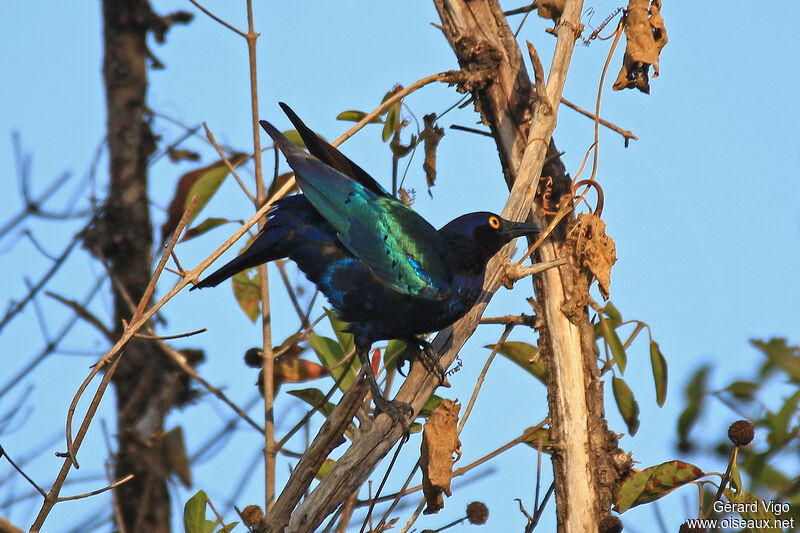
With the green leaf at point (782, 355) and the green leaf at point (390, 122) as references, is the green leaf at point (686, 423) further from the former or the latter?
the green leaf at point (390, 122)

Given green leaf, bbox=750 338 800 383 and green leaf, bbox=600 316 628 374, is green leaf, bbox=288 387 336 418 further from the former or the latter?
green leaf, bbox=750 338 800 383

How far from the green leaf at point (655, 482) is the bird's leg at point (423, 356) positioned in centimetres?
85

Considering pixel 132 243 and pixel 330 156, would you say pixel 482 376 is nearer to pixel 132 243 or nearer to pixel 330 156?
pixel 330 156

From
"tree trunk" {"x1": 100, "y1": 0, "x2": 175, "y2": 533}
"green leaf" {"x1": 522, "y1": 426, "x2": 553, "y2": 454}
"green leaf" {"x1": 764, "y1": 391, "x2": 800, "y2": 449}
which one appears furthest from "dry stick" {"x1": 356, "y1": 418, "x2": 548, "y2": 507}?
"tree trunk" {"x1": 100, "y1": 0, "x2": 175, "y2": 533}

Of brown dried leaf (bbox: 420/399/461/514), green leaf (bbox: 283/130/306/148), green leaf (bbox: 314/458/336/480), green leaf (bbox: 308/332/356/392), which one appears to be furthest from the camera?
green leaf (bbox: 283/130/306/148)

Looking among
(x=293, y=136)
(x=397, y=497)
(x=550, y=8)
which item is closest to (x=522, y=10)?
(x=550, y=8)

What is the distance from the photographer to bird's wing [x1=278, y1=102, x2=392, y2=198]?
4023 millimetres

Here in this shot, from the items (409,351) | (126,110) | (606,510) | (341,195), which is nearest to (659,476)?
(606,510)

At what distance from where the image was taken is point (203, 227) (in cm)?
451

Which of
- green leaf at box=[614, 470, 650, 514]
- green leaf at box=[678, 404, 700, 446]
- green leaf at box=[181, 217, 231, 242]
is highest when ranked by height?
green leaf at box=[181, 217, 231, 242]

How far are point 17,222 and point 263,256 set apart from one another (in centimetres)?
161

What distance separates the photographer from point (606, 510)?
12.3ft

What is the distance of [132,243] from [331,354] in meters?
2.76

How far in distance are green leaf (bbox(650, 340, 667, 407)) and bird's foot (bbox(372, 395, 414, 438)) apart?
113 centimetres
